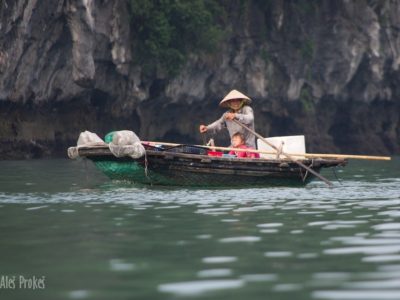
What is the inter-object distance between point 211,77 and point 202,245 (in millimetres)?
28191

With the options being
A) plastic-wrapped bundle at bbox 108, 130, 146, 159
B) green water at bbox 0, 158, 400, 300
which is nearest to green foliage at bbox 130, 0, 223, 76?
plastic-wrapped bundle at bbox 108, 130, 146, 159

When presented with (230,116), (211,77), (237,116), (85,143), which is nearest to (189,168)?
(230,116)

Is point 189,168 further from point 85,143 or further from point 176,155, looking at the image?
point 85,143

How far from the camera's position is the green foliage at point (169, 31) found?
30.7 m

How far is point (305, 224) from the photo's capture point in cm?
870

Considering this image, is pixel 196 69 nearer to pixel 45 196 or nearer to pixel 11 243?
pixel 45 196

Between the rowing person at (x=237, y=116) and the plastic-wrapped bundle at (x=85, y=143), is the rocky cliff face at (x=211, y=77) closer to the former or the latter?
the plastic-wrapped bundle at (x=85, y=143)

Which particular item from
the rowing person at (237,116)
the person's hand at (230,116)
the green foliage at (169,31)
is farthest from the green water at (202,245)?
the green foliage at (169,31)

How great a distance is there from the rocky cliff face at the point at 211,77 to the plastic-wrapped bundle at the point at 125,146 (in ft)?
39.3

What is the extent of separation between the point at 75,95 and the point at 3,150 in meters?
3.10

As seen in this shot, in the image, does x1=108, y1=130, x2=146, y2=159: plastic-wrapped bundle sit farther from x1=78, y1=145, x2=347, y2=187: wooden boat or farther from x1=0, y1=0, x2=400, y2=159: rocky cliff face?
x1=0, y1=0, x2=400, y2=159: rocky cliff face

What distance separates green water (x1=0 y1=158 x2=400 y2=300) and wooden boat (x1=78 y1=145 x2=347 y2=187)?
1.69m

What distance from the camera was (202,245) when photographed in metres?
7.32

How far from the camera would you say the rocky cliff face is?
27.1m
